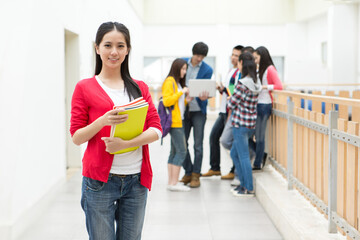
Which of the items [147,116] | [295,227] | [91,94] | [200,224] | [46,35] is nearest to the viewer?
[91,94]

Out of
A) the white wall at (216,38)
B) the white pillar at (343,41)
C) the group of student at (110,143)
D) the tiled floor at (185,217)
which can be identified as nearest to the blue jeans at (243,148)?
the tiled floor at (185,217)

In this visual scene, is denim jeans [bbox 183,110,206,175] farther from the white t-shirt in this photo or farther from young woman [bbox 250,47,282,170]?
the white t-shirt

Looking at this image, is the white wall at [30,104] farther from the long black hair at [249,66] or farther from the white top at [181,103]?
the long black hair at [249,66]

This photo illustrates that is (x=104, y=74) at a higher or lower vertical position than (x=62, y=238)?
higher

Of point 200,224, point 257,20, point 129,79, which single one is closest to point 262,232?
point 200,224

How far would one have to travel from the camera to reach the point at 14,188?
4.04 metres

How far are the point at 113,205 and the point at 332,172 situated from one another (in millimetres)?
1791

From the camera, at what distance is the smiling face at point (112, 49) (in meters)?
2.14

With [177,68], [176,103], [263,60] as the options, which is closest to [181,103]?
[176,103]

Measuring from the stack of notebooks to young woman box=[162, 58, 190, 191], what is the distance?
312cm

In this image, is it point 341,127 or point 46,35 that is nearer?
point 341,127

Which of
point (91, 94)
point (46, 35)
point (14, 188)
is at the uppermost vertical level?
point (46, 35)

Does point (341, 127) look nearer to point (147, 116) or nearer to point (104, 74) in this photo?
point (147, 116)

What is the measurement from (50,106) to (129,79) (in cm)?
337
